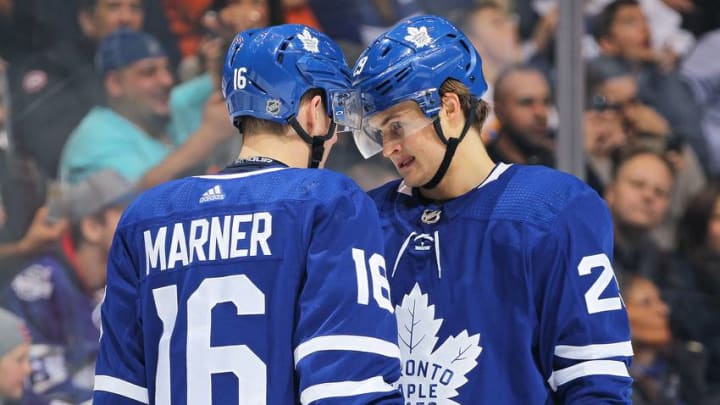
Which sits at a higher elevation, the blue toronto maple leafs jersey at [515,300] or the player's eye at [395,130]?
the player's eye at [395,130]

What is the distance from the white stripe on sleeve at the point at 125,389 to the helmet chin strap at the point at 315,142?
47 centimetres

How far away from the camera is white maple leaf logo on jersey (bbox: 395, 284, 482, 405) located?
1733mm

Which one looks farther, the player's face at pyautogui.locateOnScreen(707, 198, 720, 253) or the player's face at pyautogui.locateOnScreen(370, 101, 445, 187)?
the player's face at pyautogui.locateOnScreen(707, 198, 720, 253)

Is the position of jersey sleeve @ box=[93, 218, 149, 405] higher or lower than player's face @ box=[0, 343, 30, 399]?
higher

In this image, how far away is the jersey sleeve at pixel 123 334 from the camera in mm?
1668

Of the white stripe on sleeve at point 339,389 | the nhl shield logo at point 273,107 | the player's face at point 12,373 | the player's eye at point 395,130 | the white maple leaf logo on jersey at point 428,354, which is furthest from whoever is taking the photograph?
the player's face at point 12,373

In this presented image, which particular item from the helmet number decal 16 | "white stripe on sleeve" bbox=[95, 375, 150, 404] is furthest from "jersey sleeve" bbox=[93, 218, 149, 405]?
the helmet number decal 16

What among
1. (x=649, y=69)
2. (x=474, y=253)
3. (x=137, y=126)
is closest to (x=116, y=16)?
(x=137, y=126)

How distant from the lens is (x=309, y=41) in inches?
66.1

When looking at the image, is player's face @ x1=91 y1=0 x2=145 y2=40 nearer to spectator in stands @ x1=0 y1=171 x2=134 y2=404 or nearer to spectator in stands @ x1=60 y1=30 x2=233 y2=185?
spectator in stands @ x1=60 y1=30 x2=233 y2=185

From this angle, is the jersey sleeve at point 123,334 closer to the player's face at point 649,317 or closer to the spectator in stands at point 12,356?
the spectator in stands at point 12,356

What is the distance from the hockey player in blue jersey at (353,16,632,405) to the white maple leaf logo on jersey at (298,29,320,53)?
0.50ft

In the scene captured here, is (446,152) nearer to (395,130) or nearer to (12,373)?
(395,130)

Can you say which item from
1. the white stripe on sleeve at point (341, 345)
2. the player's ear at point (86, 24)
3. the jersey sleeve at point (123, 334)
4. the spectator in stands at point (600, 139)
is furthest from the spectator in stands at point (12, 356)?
the white stripe on sleeve at point (341, 345)
